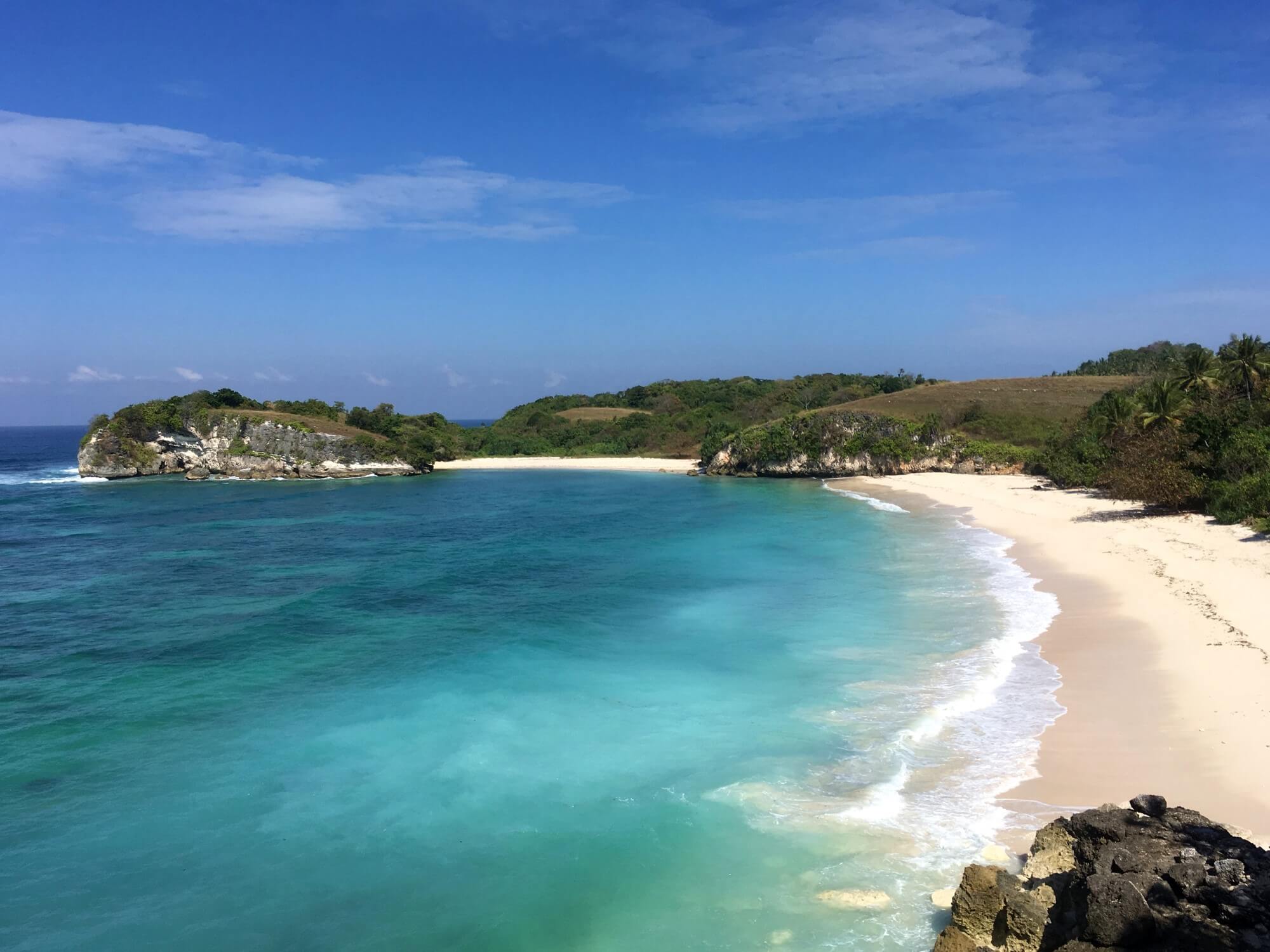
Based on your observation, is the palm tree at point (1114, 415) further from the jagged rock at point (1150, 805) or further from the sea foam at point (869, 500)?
the jagged rock at point (1150, 805)

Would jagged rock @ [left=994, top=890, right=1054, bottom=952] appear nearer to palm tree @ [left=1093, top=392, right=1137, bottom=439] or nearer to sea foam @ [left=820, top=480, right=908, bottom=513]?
sea foam @ [left=820, top=480, right=908, bottom=513]

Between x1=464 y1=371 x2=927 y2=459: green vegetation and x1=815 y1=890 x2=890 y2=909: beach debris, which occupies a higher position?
x1=464 y1=371 x2=927 y2=459: green vegetation

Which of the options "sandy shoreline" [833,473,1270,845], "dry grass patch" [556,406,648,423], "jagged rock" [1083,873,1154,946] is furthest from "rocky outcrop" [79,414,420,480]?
"jagged rock" [1083,873,1154,946]

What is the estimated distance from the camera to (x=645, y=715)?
500 inches

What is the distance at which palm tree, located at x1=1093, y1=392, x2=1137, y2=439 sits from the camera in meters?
36.5

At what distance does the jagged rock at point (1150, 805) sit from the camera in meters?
7.00

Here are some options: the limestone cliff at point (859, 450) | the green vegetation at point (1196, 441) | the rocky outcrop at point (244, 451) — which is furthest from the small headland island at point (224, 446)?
the green vegetation at point (1196, 441)

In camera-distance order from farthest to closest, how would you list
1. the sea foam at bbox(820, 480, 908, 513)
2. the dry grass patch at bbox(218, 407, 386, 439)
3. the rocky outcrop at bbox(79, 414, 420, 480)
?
the dry grass patch at bbox(218, 407, 386, 439)
the rocky outcrop at bbox(79, 414, 420, 480)
the sea foam at bbox(820, 480, 908, 513)

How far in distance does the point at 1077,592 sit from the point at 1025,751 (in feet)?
33.6

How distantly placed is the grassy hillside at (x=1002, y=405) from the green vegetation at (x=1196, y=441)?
59.6ft

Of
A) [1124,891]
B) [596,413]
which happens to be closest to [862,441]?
[1124,891]

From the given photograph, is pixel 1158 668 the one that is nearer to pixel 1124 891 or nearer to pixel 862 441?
pixel 1124 891

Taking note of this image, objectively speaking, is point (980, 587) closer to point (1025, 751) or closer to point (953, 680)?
point (953, 680)

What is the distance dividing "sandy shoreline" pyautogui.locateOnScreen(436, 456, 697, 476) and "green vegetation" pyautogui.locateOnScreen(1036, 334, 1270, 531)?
3604 centimetres
